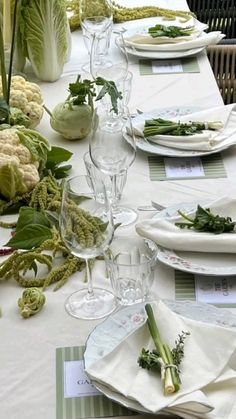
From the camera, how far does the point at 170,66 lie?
219cm

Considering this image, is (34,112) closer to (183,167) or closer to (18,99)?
(18,99)

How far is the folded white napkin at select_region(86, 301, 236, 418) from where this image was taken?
94 cm

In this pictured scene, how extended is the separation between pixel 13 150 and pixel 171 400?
697 millimetres

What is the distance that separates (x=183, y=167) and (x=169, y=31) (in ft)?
2.60

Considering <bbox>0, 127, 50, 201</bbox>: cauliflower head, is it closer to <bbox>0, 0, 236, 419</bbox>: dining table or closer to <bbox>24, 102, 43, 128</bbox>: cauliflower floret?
<bbox>0, 0, 236, 419</bbox>: dining table

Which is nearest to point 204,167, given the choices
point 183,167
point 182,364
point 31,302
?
point 183,167

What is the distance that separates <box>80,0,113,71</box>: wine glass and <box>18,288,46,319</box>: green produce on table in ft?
3.64

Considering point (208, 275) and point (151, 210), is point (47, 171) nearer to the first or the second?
point (151, 210)

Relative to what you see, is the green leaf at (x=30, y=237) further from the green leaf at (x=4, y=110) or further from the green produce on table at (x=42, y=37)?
the green produce on table at (x=42, y=37)

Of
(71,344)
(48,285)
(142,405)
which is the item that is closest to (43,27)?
(48,285)

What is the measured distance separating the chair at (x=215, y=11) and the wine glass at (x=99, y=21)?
1.11 meters

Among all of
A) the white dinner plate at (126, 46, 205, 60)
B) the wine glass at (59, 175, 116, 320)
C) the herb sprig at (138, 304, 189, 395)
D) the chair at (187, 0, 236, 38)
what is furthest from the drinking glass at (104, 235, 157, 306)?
the chair at (187, 0, 236, 38)

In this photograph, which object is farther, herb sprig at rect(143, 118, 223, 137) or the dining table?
herb sprig at rect(143, 118, 223, 137)

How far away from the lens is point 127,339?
1033 mm
